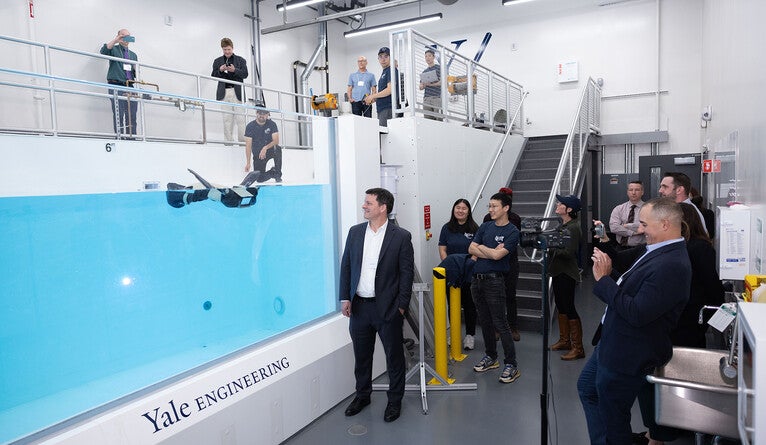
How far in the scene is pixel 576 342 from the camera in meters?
4.90

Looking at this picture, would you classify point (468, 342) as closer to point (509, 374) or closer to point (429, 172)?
point (509, 374)

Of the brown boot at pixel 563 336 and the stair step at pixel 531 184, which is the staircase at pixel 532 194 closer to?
the stair step at pixel 531 184

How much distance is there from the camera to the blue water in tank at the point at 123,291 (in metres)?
2.25

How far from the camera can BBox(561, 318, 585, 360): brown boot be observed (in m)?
4.88

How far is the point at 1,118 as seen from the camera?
6746mm

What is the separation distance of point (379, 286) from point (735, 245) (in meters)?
2.36

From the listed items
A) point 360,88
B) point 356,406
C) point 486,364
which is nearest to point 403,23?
point 360,88

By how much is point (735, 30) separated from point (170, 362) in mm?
5504

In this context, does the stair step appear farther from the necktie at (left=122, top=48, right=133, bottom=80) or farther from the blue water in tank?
the necktie at (left=122, top=48, right=133, bottom=80)

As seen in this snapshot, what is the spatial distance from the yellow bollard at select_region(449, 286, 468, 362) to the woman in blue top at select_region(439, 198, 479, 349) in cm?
34

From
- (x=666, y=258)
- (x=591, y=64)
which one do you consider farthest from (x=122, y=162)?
(x=591, y=64)

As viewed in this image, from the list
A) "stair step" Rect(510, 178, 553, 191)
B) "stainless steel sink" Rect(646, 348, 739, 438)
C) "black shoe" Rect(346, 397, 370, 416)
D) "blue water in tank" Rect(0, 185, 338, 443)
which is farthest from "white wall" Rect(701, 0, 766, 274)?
"blue water in tank" Rect(0, 185, 338, 443)

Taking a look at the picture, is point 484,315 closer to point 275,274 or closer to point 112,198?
point 275,274

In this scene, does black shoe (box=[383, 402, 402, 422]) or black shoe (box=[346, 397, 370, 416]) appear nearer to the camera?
black shoe (box=[383, 402, 402, 422])
